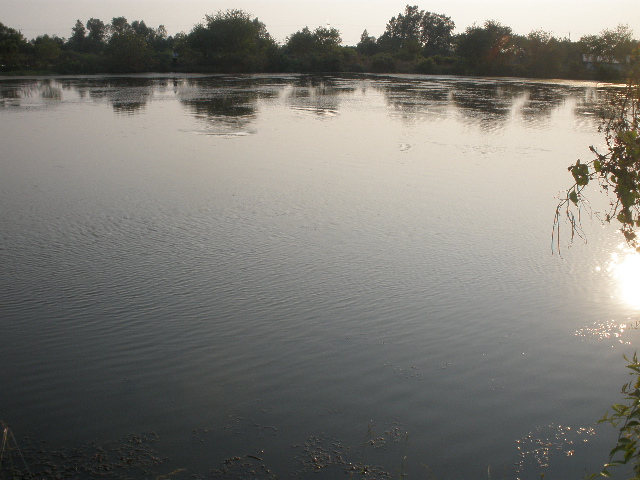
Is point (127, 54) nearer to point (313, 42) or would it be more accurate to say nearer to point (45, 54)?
point (45, 54)

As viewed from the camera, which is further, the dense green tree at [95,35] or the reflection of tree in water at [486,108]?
the dense green tree at [95,35]

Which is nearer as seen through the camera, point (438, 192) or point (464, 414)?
point (464, 414)

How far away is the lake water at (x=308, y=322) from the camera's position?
412cm

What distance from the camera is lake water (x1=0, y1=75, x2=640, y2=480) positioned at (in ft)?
13.5

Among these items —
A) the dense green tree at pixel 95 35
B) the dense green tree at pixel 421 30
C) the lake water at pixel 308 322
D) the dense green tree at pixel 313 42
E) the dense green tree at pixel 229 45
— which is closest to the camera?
the lake water at pixel 308 322

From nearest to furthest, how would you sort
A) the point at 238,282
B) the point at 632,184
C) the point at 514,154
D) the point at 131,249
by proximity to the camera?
1. the point at 632,184
2. the point at 238,282
3. the point at 131,249
4. the point at 514,154

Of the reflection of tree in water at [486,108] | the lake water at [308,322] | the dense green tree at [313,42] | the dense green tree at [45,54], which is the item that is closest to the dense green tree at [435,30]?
the dense green tree at [313,42]

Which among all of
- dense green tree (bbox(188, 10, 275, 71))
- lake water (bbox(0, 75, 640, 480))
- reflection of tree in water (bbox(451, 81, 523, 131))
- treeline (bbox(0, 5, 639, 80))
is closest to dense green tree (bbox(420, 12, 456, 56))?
treeline (bbox(0, 5, 639, 80))

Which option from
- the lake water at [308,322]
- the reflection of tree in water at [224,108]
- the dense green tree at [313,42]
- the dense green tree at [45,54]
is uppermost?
the dense green tree at [313,42]

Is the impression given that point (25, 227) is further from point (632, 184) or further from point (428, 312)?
point (632, 184)

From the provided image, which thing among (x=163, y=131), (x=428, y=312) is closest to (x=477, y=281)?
(x=428, y=312)

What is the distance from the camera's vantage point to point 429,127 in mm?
21281

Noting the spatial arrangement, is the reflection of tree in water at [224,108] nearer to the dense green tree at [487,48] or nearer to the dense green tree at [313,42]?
the dense green tree at [487,48]

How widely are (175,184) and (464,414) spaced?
8.82 m
